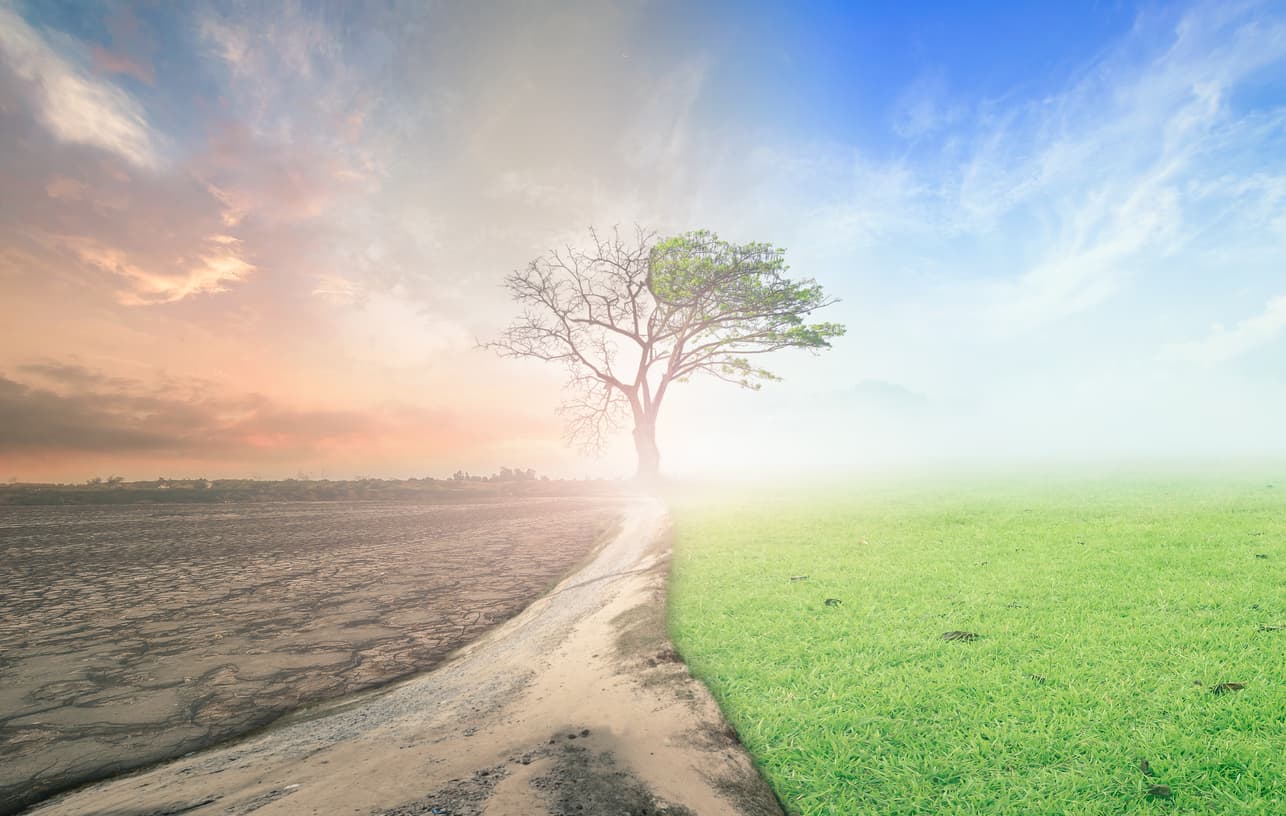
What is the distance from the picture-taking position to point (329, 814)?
2.33m

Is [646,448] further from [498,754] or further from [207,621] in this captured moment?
[498,754]

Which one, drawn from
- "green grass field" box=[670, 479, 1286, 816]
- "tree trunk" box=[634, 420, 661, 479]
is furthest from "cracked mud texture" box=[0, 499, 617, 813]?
"tree trunk" box=[634, 420, 661, 479]

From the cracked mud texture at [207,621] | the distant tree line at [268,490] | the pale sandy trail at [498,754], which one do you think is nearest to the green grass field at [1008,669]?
the pale sandy trail at [498,754]

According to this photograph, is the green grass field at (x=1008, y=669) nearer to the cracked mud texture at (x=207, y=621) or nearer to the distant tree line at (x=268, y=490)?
the cracked mud texture at (x=207, y=621)

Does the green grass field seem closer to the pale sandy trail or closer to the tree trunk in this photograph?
the pale sandy trail

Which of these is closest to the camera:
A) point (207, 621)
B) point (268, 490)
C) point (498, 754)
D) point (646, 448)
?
point (498, 754)

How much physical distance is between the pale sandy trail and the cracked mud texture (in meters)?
0.51

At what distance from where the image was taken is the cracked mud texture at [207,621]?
357 centimetres

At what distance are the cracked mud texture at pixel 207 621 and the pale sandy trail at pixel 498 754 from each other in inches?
20.2

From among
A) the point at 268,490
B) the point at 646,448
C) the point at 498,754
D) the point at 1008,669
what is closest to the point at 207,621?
the point at 498,754

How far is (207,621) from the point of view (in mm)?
5617

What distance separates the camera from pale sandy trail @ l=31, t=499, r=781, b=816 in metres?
2.42

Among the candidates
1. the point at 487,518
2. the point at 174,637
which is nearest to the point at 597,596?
the point at 174,637

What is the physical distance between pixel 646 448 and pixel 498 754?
24716 millimetres
